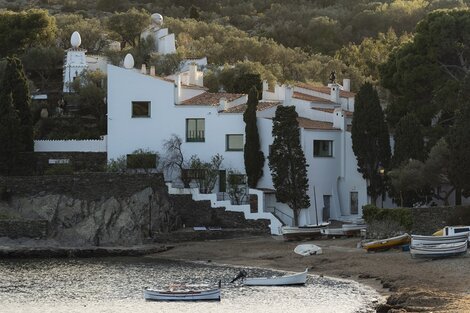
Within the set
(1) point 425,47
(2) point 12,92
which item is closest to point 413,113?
(1) point 425,47

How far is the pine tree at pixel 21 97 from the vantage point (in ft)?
239

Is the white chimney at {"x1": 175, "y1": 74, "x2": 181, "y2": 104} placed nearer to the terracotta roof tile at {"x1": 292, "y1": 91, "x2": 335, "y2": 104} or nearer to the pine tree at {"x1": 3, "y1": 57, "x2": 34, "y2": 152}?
the terracotta roof tile at {"x1": 292, "y1": 91, "x2": 335, "y2": 104}

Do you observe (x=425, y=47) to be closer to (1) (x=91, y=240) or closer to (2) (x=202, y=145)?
(2) (x=202, y=145)

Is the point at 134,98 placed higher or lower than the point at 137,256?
higher

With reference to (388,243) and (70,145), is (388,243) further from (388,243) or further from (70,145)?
(70,145)

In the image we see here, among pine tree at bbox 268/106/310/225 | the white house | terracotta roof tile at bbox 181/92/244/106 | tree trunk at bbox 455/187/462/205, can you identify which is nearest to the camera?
tree trunk at bbox 455/187/462/205

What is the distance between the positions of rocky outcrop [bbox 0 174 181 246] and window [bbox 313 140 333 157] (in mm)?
9104

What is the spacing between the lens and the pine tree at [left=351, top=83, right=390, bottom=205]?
68.9 meters

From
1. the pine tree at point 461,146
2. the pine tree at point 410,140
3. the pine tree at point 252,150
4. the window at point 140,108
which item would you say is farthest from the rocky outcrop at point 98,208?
the pine tree at point 461,146

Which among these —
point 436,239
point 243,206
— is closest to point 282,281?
point 436,239

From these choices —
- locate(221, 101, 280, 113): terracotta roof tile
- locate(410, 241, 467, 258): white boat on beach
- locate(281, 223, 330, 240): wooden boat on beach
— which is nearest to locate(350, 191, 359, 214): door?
locate(281, 223, 330, 240): wooden boat on beach

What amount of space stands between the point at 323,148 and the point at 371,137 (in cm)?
369

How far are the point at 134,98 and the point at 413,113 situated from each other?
17.2m

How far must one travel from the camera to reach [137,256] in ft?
211
